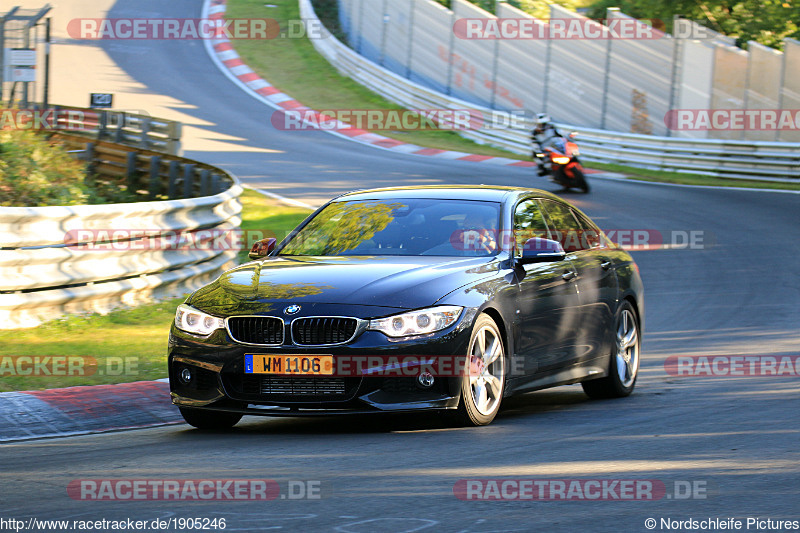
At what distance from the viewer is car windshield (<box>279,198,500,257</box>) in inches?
302

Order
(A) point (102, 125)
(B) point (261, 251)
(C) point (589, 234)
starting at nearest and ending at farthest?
(B) point (261, 251) < (C) point (589, 234) < (A) point (102, 125)

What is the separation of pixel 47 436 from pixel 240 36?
39246 millimetres

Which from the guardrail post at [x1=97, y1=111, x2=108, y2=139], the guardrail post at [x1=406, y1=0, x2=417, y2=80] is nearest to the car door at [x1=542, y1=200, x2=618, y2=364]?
the guardrail post at [x1=97, y1=111, x2=108, y2=139]

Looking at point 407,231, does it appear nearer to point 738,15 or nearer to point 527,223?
point 527,223

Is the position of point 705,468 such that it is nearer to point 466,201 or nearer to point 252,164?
point 466,201

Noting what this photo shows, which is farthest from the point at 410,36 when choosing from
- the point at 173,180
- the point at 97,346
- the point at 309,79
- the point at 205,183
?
the point at 97,346

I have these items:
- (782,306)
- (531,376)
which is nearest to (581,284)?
(531,376)

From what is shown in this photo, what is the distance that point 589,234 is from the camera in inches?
359

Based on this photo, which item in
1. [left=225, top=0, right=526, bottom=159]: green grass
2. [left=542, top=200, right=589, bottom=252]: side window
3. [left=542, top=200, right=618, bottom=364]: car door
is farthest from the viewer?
[left=225, top=0, right=526, bottom=159]: green grass
